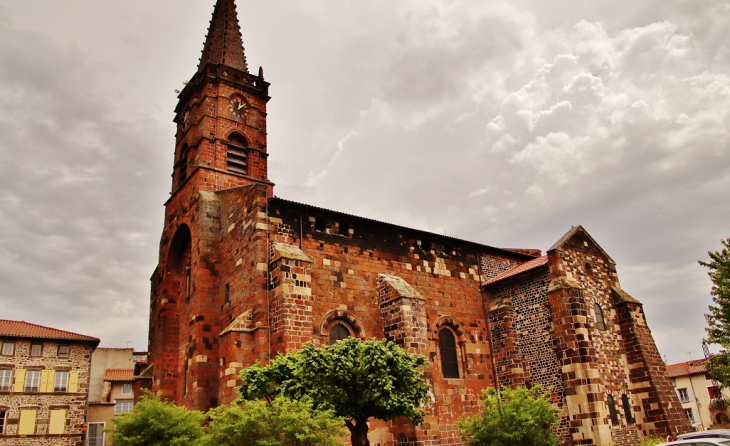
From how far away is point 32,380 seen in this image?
116ft

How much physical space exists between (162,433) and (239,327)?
3.98 m

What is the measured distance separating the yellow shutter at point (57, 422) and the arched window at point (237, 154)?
73.4 ft

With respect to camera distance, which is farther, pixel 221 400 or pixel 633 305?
pixel 633 305

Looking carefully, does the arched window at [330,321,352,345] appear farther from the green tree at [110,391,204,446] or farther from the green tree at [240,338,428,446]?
the green tree at [110,391,204,446]

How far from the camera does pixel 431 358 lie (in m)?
22.1

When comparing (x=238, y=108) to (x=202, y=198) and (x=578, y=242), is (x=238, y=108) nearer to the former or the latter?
(x=202, y=198)

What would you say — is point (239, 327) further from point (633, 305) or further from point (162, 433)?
point (633, 305)

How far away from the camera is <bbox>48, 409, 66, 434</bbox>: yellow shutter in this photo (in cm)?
3453

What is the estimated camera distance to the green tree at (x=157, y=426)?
16922 millimetres

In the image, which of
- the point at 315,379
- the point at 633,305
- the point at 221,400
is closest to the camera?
the point at 315,379

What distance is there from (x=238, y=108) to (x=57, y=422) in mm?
24318

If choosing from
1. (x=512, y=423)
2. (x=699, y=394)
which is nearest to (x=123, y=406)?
(x=512, y=423)

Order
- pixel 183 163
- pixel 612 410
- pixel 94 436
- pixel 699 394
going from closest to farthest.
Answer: pixel 612 410 → pixel 183 163 → pixel 94 436 → pixel 699 394

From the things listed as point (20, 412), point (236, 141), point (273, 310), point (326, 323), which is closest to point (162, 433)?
point (273, 310)
